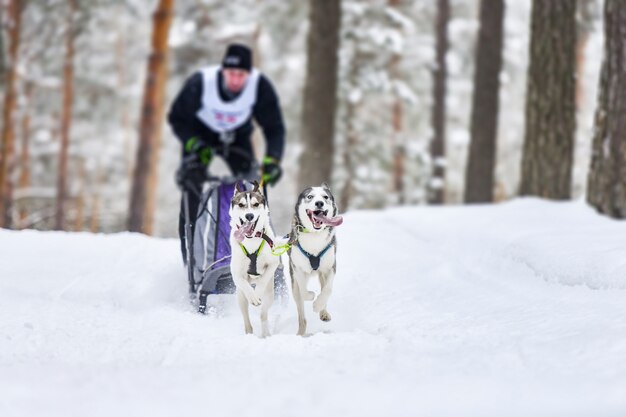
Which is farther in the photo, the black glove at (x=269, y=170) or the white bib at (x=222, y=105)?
the white bib at (x=222, y=105)

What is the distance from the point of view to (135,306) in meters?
5.09

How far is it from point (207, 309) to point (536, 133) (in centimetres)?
633

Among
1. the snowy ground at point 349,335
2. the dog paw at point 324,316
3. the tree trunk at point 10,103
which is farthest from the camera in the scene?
the tree trunk at point 10,103

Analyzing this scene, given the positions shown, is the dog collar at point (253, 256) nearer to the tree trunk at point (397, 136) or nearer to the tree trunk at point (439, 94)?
the tree trunk at point (397, 136)

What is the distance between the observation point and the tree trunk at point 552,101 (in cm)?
929

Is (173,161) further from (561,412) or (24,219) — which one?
(561,412)

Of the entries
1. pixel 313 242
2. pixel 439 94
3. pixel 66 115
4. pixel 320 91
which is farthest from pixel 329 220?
pixel 66 115

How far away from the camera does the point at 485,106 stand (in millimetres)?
13953

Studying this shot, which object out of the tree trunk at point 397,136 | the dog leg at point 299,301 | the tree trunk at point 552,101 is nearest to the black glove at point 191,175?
the dog leg at point 299,301

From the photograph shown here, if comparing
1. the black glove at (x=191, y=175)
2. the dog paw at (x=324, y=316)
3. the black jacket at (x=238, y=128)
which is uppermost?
the black jacket at (x=238, y=128)

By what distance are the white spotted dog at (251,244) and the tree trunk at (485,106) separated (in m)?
10.9

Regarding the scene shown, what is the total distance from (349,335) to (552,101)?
6620 millimetres

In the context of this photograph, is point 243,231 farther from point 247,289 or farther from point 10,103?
point 10,103

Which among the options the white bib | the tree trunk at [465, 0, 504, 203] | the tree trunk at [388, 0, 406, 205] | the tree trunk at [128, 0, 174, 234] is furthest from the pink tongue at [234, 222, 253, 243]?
the tree trunk at [388, 0, 406, 205]
